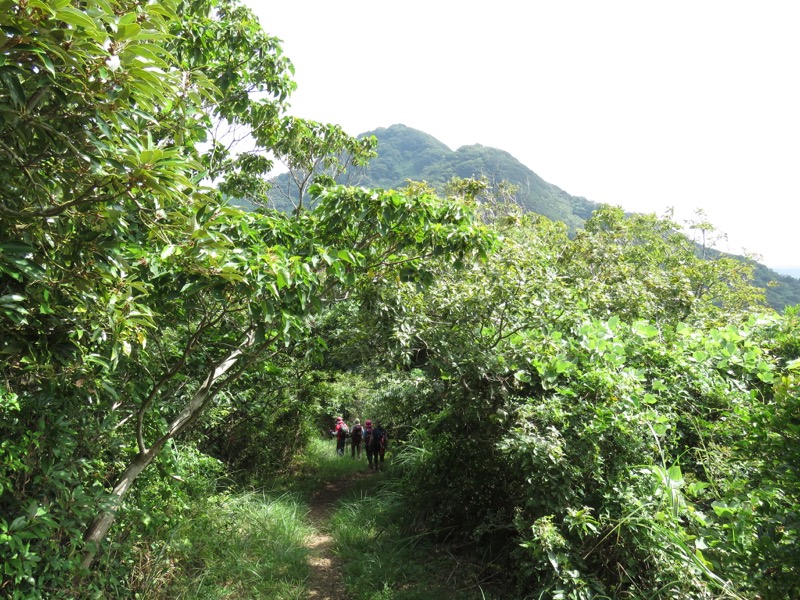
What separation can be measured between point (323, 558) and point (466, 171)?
227 feet

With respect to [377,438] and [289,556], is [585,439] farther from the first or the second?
[377,438]

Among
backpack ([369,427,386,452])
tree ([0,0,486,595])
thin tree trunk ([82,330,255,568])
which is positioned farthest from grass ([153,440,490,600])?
backpack ([369,427,386,452])

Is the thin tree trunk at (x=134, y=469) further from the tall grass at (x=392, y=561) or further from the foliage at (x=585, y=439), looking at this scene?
the tall grass at (x=392, y=561)

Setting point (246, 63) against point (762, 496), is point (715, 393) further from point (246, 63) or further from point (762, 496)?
point (246, 63)

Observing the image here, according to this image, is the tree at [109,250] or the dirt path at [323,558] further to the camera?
the dirt path at [323,558]

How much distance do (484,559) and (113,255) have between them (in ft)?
16.0

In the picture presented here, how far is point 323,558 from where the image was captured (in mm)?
6090

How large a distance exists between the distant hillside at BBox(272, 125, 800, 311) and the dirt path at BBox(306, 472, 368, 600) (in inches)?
1546

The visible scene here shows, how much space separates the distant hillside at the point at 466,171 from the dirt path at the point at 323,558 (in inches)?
1546

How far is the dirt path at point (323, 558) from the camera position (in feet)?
17.3

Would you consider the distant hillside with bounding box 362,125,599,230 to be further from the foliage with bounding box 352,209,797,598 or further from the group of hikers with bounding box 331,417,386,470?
the foliage with bounding box 352,209,797,598

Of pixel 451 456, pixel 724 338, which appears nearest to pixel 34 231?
pixel 451 456

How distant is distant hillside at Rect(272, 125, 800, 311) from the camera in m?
52.7

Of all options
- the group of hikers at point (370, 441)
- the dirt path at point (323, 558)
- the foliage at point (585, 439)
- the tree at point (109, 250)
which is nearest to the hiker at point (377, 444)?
the group of hikers at point (370, 441)
